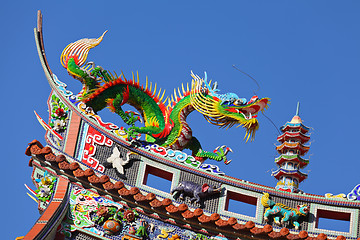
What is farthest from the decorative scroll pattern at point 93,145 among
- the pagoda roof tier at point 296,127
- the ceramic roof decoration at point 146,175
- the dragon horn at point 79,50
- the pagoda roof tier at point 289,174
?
the pagoda roof tier at point 296,127

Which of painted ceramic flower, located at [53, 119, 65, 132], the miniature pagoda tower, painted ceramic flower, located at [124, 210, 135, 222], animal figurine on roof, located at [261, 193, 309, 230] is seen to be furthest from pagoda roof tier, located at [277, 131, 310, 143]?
painted ceramic flower, located at [53, 119, 65, 132]

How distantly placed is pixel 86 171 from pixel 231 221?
3701 mm

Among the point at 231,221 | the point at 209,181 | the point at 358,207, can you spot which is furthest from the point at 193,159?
the point at 358,207

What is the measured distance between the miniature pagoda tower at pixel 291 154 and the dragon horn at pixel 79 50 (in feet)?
18.6

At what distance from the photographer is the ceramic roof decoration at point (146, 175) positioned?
897 inches

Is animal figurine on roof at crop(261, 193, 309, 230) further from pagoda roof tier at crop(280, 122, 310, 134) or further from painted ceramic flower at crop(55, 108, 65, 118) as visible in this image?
painted ceramic flower at crop(55, 108, 65, 118)

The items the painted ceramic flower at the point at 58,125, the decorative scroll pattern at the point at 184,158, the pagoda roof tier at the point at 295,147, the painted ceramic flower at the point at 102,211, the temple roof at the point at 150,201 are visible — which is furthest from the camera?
the pagoda roof tier at the point at 295,147

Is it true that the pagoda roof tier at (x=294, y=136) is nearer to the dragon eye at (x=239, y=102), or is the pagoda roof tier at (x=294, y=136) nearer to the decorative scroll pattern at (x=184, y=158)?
the dragon eye at (x=239, y=102)

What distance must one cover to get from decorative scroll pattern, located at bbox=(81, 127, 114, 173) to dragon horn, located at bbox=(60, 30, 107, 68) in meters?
2.27

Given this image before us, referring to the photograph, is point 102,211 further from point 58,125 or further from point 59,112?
point 59,112

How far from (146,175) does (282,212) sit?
3520mm

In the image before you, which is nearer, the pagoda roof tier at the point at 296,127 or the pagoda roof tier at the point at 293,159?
the pagoda roof tier at the point at 293,159

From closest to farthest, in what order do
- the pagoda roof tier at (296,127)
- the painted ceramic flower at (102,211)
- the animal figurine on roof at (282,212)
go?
1. the painted ceramic flower at (102,211)
2. the animal figurine on roof at (282,212)
3. the pagoda roof tier at (296,127)

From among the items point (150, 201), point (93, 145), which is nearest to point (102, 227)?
point (150, 201)
